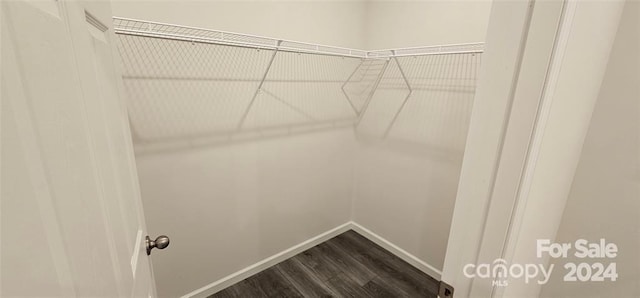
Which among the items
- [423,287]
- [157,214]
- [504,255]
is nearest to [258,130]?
[157,214]

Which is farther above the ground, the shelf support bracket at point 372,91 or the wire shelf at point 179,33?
the wire shelf at point 179,33

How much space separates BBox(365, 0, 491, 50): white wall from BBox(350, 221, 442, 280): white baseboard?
1708mm

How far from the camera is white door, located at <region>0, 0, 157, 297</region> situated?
26 cm

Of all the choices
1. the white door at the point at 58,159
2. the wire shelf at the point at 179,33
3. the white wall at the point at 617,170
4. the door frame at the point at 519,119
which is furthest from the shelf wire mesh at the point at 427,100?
the white door at the point at 58,159

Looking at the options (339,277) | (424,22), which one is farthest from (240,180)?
(424,22)

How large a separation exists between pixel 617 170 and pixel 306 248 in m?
2.10

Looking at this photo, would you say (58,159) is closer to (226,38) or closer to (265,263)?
(226,38)

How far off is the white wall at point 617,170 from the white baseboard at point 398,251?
131 centimetres

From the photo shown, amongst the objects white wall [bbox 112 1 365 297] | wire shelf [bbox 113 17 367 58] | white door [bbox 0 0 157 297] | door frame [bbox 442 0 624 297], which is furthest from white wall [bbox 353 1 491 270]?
white door [bbox 0 0 157 297]

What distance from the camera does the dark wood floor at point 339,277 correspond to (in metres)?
1.96

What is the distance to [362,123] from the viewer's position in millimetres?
2479

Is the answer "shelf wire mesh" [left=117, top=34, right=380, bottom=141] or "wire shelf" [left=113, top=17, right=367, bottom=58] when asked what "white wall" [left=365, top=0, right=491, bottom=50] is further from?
"wire shelf" [left=113, top=17, right=367, bottom=58]

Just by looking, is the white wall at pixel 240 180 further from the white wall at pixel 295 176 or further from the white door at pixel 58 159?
the white door at pixel 58 159

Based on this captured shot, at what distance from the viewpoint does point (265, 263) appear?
216 cm
